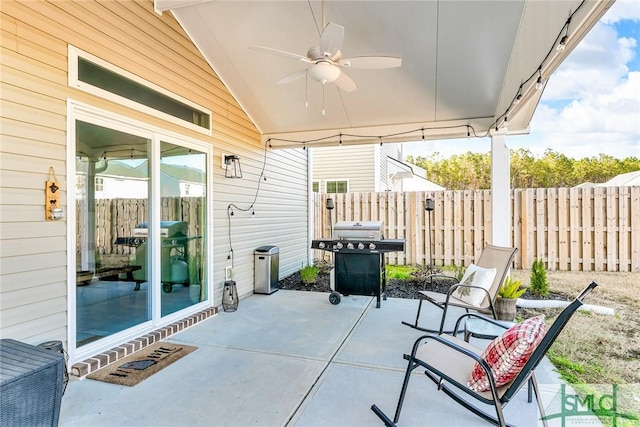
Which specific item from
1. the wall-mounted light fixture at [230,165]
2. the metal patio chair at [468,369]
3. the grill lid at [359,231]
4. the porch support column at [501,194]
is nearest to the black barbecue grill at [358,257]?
the grill lid at [359,231]

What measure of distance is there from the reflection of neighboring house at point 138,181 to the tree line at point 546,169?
35.2 ft

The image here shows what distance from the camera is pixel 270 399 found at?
7.99 feet

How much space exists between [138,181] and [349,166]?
8139mm

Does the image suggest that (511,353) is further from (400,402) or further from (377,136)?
(377,136)

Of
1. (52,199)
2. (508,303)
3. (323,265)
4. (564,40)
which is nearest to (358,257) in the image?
(508,303)

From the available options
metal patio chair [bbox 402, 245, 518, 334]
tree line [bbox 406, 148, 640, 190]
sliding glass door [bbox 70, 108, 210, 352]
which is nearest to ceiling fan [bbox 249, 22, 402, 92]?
sliding glass door [bbox 70, 108, 210, 352]

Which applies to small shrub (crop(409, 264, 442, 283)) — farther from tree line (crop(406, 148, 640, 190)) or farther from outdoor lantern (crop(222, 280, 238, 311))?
tree line (crop(406, 148, 640, 190))

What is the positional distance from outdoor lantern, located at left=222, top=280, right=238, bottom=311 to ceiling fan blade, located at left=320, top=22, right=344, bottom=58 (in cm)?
325

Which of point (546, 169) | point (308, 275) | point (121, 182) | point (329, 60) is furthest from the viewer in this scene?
point (546, 169)

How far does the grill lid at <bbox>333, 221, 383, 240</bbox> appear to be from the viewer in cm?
495

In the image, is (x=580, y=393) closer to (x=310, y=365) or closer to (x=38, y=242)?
(x=310, y=365)

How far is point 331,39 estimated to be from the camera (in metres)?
2.71

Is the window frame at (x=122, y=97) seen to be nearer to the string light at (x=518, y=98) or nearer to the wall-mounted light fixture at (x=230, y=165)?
the wall-mounted light fixture at (x=230, y=165)

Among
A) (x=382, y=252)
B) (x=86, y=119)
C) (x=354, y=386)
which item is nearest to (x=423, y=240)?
(x=382, y=252)
